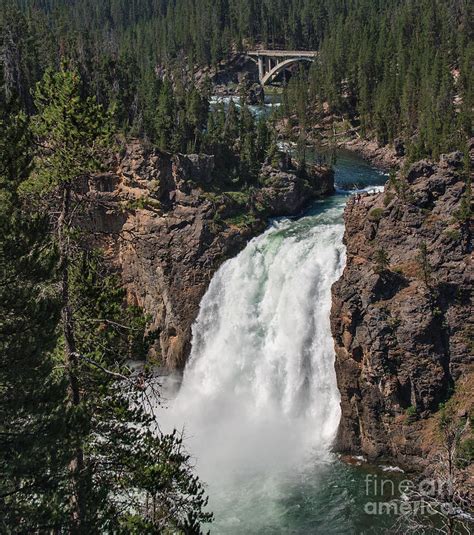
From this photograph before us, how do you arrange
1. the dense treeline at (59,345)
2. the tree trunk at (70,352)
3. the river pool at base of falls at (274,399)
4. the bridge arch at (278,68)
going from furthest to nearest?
the bridge arch at (278,68)
the river pool at base of falls at (274,399)
the tree trunk at (70,352)
the dense treeline at (59,345)

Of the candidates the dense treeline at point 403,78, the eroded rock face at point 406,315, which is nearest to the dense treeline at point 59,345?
the eroded rock face at point 406,315

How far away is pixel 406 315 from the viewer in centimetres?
3303

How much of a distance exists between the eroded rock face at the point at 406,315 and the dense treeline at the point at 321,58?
Answer: 48.7 feet

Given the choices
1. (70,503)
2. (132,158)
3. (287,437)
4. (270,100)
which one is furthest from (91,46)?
(70,503)

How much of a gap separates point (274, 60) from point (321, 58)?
20.5 m

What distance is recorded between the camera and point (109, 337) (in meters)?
18.1

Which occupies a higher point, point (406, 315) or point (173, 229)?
point (173, 229)

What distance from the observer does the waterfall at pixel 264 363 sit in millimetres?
35781

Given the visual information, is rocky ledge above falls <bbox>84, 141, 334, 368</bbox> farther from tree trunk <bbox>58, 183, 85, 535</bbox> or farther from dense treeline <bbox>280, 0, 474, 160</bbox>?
tree trunk <bbox>58, 183, 85, 535</bbox>

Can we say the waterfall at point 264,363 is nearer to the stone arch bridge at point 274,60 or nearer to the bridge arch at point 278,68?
the bridge arch at point 278,68

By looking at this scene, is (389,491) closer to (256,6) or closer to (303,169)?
(303,169)

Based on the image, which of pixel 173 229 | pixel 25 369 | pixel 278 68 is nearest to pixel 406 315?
pixel 173 229

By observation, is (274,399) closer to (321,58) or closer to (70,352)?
(70,352)

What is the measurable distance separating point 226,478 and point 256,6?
149 m
